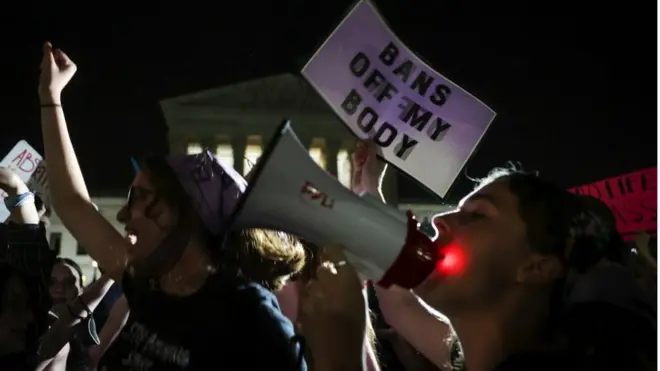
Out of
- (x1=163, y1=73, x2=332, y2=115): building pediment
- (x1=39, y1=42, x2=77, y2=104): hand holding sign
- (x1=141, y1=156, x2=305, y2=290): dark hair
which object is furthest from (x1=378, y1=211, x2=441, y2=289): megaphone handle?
(x1=163, y1=73, x2=332, y2=115): building pediment

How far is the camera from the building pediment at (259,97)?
29.8m

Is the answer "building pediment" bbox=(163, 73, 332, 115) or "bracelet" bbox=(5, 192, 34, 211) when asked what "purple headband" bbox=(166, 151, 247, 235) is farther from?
"building pediment" bbox=(163, 73, 332, 115)

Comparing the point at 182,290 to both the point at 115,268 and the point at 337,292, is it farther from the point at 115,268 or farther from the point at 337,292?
the point at 337,292

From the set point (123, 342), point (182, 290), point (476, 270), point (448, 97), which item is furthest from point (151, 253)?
point (448, 97)

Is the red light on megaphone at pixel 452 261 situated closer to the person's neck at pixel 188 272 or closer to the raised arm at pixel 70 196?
the person's neck at pixel 188 272

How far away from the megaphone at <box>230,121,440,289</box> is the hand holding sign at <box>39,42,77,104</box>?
42.1 inches

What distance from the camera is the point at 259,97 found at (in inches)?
1187

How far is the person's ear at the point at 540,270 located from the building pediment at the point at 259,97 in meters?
28.2

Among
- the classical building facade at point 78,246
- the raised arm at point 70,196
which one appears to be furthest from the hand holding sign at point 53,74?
the classical building facade at point 78,246

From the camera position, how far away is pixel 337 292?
1.54 meters

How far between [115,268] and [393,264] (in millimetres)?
1057

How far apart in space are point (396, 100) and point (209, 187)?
148cm

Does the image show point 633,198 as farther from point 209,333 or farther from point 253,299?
point 209,333

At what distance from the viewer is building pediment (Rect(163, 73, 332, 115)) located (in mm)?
29812
